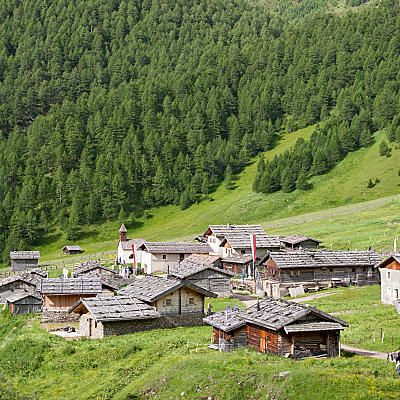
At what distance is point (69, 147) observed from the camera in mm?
178500

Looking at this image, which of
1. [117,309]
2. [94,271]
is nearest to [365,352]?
[117,309]

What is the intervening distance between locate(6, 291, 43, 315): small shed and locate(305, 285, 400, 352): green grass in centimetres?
2928

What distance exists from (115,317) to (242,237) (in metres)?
42.5

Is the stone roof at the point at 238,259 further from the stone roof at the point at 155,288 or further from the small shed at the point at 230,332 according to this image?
the small shed at the point at 230,332

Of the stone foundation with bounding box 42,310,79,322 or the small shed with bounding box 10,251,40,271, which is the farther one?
the small shed with bounding box 10,251,40,271

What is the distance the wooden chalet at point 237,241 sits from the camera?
265 ft

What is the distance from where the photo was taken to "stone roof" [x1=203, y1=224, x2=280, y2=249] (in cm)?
8150

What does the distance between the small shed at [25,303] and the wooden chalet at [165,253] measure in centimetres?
2166

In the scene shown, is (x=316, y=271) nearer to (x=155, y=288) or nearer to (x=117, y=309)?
(x=155, y=288)

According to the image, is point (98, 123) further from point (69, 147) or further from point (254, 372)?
point (254, 372)

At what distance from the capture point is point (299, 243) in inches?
3290

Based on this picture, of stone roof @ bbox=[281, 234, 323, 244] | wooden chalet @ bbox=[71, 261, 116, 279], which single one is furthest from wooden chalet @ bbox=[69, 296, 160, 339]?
stone roof @ bbox=[281, 234, 323, 244]

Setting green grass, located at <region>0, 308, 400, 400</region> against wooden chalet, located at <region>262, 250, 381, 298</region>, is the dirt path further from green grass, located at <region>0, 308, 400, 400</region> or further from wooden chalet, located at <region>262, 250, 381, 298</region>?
wooden chalet, located at <region>262, 250, 381, 298</region>

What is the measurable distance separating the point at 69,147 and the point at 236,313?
14821cm
